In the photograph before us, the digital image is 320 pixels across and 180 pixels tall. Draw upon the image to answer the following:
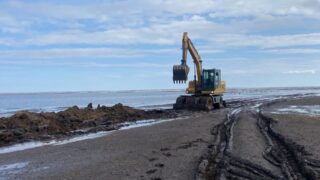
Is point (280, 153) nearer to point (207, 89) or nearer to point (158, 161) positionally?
point (158, 161)

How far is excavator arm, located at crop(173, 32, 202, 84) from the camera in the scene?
1521 inches

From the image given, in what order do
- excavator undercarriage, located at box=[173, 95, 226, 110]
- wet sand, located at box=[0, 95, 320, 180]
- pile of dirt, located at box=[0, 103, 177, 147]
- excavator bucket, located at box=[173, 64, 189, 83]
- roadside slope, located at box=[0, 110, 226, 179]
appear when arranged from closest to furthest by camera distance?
wet sand, located at box=[0, 95, 320, 180], roadside slope, located at box=[0, 110, 226, 179], pile of dirt, located at box=[0, 103, 177, 147], excavator bucket, located at box=[173, 64, 189, 83], excavator undercarriage, located at box=[173, 95, 226, 110]

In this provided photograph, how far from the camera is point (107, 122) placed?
3238 cm

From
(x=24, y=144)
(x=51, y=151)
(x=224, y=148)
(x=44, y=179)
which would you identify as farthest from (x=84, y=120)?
(x=44, y=179)

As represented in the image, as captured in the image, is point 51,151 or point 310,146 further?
point 51,151

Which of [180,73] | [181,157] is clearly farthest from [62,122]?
[181,157]

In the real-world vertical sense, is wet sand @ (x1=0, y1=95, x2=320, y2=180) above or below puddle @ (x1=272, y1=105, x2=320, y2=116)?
below

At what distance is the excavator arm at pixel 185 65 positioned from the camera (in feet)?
127

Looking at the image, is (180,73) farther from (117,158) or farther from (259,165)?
(259,165)

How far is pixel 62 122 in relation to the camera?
100 feet

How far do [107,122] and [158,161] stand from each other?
18.4 m

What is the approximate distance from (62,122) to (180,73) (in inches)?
453

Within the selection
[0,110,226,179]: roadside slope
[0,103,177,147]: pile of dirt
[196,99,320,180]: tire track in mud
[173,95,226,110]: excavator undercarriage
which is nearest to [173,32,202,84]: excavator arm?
[173,95,226,110]: excavator undercarriage

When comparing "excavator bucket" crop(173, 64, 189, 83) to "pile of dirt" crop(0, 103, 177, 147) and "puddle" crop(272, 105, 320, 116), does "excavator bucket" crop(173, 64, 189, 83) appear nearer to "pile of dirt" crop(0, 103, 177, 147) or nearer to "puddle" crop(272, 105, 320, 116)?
"pile of dirt" crop(0, 103, 177, 147)
